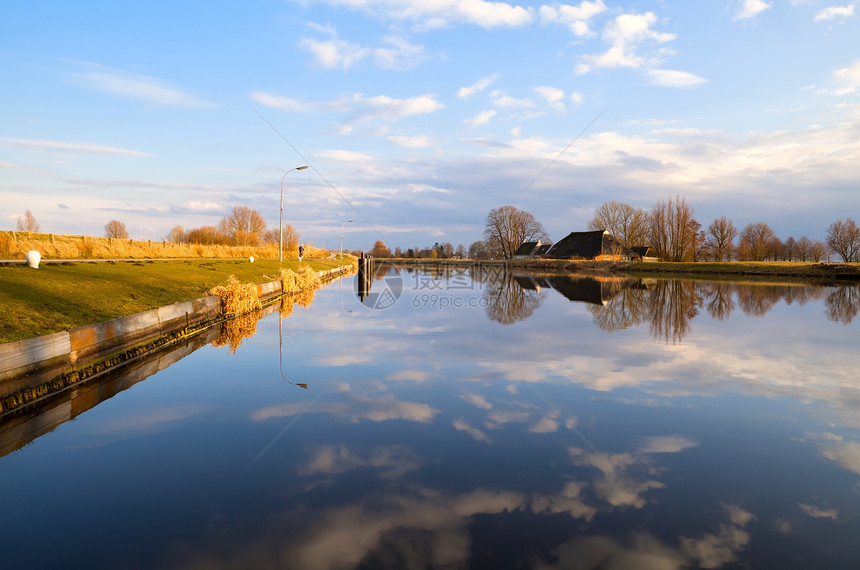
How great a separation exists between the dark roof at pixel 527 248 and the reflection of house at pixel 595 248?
12.1 metres

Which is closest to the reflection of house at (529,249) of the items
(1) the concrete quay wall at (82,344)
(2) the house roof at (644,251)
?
(2) the house roof at (644,251)

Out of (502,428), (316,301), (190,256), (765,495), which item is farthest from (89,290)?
(190,256)

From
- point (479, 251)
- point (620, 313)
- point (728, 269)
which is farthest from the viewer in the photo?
point (479, 251)

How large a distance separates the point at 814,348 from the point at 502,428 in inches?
411

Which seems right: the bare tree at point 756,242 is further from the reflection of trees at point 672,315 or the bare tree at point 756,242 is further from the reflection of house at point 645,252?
the reflection of trees at point 672,315

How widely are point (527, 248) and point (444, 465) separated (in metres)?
96.8

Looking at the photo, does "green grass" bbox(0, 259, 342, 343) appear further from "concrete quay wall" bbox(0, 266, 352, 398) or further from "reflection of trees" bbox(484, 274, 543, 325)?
"reflection of trees" bbox(484, 274, 543, 325)

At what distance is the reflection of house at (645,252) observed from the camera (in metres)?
78.3

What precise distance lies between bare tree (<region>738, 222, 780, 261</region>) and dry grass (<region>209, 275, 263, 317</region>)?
100325 mm

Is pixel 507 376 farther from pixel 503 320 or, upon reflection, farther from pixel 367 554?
pixel 503 320

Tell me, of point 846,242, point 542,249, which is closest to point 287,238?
point 542,249

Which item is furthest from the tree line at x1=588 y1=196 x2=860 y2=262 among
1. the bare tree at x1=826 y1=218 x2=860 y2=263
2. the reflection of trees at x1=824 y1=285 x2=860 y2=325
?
the reflection of trees at x1=824 y1=285 x2=860 y2=325

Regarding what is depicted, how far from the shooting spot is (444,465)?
15.7ft

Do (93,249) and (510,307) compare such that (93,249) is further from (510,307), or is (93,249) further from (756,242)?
(756,242)
